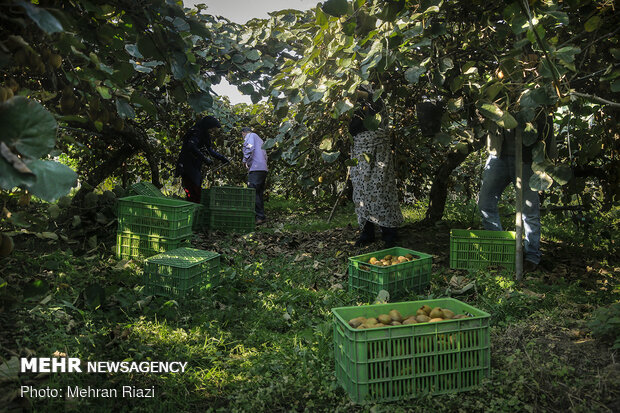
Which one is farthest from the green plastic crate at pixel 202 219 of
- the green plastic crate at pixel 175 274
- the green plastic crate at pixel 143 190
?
the green plastic crate at pixel 175 274

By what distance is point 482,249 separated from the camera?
151 inches

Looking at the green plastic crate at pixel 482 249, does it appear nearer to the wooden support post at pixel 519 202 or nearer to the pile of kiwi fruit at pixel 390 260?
the wooden support post at pixel 519 202

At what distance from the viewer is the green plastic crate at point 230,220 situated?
6.00m

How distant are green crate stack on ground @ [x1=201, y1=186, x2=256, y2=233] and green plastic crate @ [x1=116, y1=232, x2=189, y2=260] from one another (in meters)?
1.67

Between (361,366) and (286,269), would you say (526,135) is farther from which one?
(286,269)

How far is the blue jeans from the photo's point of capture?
3904 mm

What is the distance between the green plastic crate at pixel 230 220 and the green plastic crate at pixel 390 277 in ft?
9.02

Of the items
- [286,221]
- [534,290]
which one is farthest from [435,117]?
[286,221]

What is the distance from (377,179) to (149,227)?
7.52 ft

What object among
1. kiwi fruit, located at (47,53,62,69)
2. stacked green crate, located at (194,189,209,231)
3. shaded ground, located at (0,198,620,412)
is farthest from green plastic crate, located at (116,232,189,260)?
kiwi fruit, located at (47,53,62,69)

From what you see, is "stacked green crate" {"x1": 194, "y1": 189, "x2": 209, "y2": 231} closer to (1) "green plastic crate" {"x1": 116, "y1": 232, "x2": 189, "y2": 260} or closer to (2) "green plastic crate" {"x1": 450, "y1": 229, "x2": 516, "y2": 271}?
(1) "green plastic crate" {"x1": 116, "y1": 232, "x2": 189, "y2": 260}

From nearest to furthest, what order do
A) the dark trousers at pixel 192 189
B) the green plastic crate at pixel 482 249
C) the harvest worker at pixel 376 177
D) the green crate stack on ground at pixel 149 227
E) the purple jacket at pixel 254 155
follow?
the green plastic crate at pixel 482 249
the green crate stack on ground at pixel 149 227
the harvest worker at pixel 376 177
the dark trousers at pixel 192 189
the purple jacket at pixel 254 155

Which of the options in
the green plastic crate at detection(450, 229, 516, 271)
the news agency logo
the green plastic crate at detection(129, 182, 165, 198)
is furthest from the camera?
the green plastic crate at detection(129, 182, 165, 198)

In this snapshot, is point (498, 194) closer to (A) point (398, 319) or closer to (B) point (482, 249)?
(B) point (482, 249)
